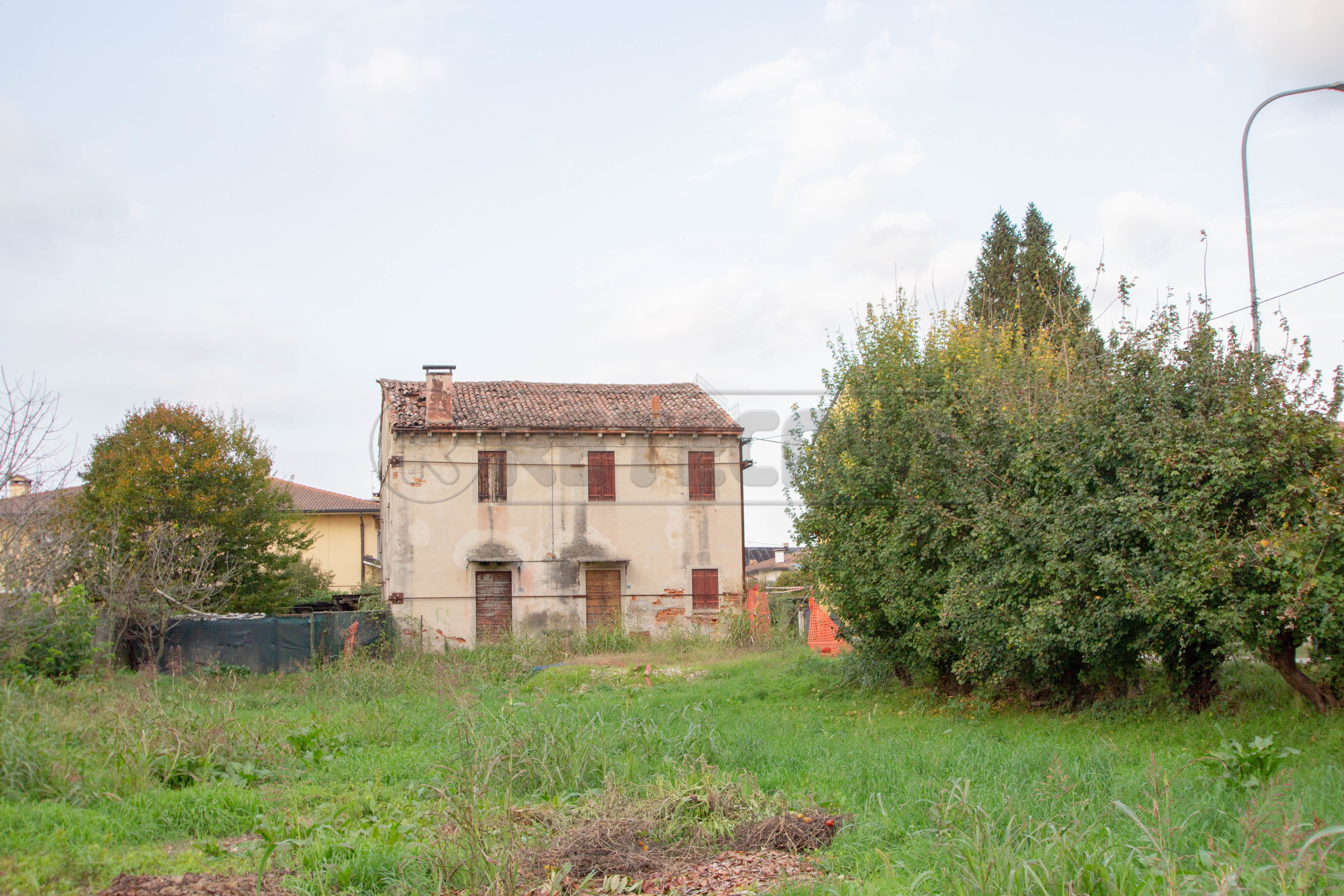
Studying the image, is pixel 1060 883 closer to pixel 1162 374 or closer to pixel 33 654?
pixel 1162 374

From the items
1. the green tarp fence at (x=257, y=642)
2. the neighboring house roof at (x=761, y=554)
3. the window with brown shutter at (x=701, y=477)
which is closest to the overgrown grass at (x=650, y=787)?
the green tarp fence at (x=257, y=642)

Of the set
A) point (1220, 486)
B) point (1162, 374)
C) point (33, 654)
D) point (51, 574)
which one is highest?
point (1162, 374)

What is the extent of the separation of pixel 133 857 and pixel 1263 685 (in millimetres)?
11396

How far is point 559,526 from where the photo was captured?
25.6m

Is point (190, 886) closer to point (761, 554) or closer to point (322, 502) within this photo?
point (322, 502)

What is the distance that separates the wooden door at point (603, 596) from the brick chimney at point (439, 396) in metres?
5.66

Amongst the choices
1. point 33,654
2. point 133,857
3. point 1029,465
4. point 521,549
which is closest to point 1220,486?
point 1029,465

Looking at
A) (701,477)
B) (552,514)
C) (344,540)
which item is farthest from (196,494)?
(344,540)

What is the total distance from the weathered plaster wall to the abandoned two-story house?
1.2 inches

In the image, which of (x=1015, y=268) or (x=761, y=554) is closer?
(x=1015, y=268)

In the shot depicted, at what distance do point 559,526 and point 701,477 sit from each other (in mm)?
4199

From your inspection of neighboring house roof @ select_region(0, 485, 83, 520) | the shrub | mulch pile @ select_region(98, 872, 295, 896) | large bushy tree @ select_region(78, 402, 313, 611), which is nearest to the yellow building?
large bushy tree @ select_region(78, 402, 313, 611)

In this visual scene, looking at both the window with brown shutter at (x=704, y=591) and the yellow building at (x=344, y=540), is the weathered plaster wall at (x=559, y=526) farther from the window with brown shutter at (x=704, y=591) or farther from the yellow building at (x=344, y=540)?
the yellow building at (x=344, y=540)

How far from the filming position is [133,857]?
5.90m
